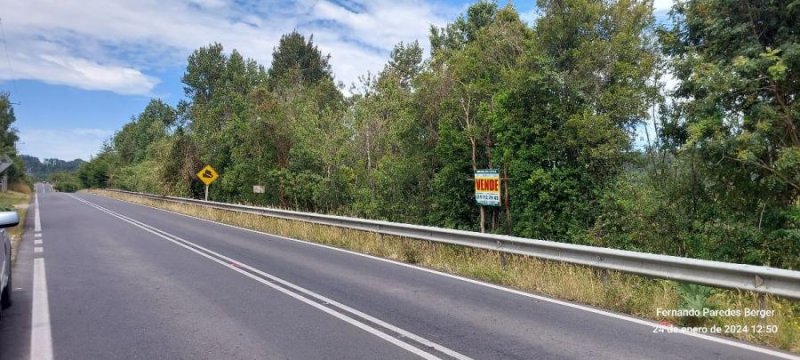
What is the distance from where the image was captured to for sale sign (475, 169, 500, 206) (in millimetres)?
12680

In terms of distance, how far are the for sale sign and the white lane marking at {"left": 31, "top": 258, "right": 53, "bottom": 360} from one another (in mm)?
8903

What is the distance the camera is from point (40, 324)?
21.4 ft

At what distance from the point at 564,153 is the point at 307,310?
8356 millimetres

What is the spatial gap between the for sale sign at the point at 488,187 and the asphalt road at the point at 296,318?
3.02m

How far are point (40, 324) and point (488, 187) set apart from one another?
918cm

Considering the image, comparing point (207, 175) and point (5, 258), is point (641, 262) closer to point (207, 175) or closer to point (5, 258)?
point (5, 258)

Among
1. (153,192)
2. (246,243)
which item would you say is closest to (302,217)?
(246,243)

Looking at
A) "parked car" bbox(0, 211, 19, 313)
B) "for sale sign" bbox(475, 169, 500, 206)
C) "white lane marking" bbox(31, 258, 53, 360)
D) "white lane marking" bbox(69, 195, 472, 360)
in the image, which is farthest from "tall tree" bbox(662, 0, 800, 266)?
"parked car" bbox(0, 211, 19, 313)

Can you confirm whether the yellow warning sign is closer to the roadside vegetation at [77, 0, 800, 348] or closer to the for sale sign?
the roadside vegetation at [77, 0, 800, 348]

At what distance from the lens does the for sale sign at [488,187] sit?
41.6 ft

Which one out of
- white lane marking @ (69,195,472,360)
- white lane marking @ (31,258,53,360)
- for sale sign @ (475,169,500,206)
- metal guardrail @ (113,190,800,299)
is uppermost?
for sale sign @ (475,169,500,206)

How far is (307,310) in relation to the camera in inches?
280

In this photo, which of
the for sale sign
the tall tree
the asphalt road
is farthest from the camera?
the for sale sign

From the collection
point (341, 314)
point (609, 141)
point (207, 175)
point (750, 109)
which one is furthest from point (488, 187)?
point (207, 175)
